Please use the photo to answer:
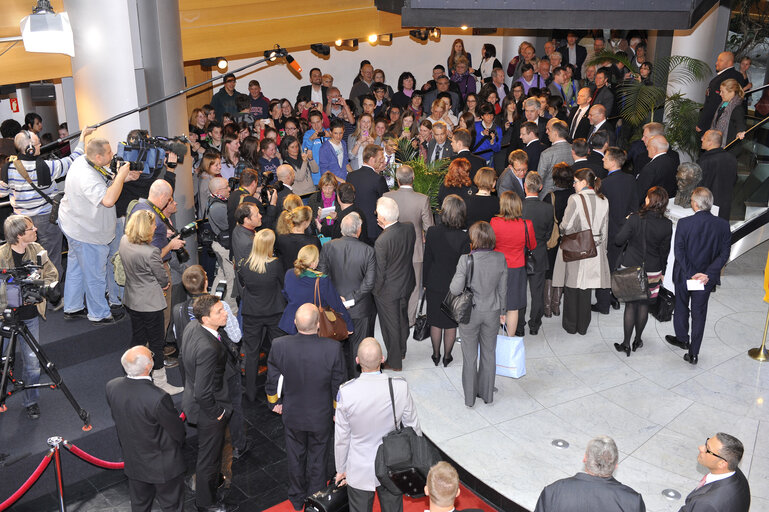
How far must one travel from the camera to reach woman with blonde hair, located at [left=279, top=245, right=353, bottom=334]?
5961 millimetres

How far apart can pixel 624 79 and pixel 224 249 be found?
7153 millimetres

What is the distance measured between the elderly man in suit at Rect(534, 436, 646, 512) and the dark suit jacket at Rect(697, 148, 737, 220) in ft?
18.2

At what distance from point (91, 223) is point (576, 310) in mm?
4879

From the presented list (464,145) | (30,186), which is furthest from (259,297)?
(464,145)

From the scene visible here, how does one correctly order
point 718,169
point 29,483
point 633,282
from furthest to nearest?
point 718,169 < point 633,282 < point 29,483

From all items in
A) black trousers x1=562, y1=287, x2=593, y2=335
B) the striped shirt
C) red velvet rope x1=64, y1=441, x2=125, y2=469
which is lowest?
red velvet rope x1=64, y1=441, x2=125, y2=469

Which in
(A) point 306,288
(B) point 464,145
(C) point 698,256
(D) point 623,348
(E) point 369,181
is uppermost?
(B) point 464,145

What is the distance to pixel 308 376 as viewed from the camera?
4.92 metres

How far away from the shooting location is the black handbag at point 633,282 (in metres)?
6.93

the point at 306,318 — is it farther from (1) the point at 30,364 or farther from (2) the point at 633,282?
(2) the point at 633,282

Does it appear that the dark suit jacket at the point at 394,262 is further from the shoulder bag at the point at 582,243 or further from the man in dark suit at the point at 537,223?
the shoulder bag at the point at 582,243

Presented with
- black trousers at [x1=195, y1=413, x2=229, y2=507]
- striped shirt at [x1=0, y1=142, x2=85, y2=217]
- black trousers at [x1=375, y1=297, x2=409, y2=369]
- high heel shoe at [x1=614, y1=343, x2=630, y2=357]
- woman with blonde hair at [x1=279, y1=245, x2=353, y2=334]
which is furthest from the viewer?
high heel shoe at [x1=614, y1=343, x2=630, y2=357]

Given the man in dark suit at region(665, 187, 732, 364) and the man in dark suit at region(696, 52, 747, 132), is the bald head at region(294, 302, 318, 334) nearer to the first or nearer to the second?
the man in dark suit at region(665, 187, 732, 364)

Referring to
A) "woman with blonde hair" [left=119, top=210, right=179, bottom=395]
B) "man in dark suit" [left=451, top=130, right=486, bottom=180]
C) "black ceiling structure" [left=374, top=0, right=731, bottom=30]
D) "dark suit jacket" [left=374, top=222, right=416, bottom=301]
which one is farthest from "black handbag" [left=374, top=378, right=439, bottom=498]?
"black ceiling structure" [left=374, top=0, right=731, bottom=30]
